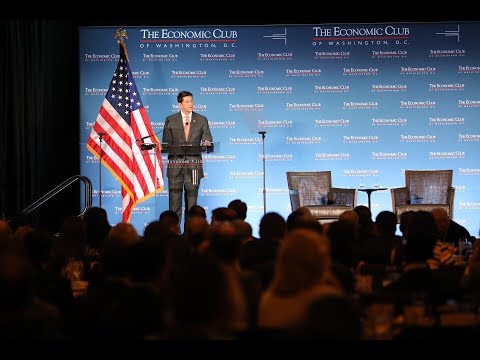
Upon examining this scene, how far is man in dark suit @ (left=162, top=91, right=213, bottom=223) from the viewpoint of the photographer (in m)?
10.1

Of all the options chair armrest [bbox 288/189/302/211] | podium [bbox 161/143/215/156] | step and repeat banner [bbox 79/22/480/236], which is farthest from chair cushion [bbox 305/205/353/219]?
step and repeat banner [bbox 79/22/480/236]

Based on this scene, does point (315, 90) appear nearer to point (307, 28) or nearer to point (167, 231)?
point (307, 28)

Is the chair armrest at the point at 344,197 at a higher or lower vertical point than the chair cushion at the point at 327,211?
higher

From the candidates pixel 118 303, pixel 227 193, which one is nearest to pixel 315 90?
pixel 227 193

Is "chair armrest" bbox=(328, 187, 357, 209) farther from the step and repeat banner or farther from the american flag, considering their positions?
the american flag

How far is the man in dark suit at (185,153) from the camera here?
1008 centimetres

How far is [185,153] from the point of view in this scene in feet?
32.2

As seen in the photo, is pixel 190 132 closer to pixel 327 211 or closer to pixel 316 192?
pixel 316 192

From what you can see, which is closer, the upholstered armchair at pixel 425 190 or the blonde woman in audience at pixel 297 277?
the blonde woman in audience at pixel 297 277

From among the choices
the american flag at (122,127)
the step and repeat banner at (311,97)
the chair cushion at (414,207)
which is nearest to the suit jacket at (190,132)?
the american flag at (122,127)

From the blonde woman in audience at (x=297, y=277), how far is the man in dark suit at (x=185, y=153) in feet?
20.0

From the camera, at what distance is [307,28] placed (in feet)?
41.2

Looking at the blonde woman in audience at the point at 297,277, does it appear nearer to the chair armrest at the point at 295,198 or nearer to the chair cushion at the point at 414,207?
the chair cushion at the point at 414,207

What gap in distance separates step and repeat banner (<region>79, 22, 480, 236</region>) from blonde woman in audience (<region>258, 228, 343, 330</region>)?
29.8ft
